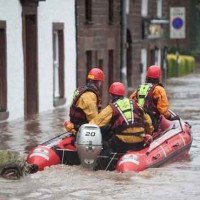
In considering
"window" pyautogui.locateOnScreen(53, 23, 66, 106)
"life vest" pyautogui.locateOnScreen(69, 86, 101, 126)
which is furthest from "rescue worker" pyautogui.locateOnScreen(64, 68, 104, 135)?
"window" pyautogui.locateOnScreen(53, 23, 66, 106)

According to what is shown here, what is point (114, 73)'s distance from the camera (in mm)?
30703

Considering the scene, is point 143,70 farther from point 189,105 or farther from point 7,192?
point 7,192

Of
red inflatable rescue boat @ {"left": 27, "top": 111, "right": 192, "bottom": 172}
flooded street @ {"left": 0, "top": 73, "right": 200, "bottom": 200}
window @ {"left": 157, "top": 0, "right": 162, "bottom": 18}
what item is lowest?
flooded street @ {"left": 0, "top": 73, "right": 200, "bottom": 200}

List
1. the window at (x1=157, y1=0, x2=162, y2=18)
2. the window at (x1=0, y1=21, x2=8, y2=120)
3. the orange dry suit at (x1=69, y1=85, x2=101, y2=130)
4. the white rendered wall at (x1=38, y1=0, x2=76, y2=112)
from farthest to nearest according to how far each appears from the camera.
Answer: the window at (x1=157, y1=0, x2=162, y2=18) < the white rendered wall at (x1=38, y1=0, x2=76, y2=112) < the window at (x1=0, y1=21, x2=8, y2=120) < the orange dry suit at (x1=69, y1=85, x2=101, y2=130)

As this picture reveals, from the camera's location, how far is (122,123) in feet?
43.1

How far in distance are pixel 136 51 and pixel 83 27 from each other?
27.9 ft

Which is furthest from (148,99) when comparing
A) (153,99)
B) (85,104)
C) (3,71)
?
(3,71)

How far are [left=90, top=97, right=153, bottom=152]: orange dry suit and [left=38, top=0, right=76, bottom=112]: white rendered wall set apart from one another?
975 cm

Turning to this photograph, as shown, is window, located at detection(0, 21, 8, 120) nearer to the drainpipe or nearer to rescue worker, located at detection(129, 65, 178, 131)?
rescue worker, located at detection(129, 65, 178, 131)

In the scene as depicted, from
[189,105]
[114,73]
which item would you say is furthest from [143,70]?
[189,105]

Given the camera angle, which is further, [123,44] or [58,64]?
[123,44]

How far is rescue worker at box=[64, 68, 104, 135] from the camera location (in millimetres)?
13656

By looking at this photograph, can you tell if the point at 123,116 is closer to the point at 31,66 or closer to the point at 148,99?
the point at 148,99

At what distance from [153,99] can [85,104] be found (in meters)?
2.06
